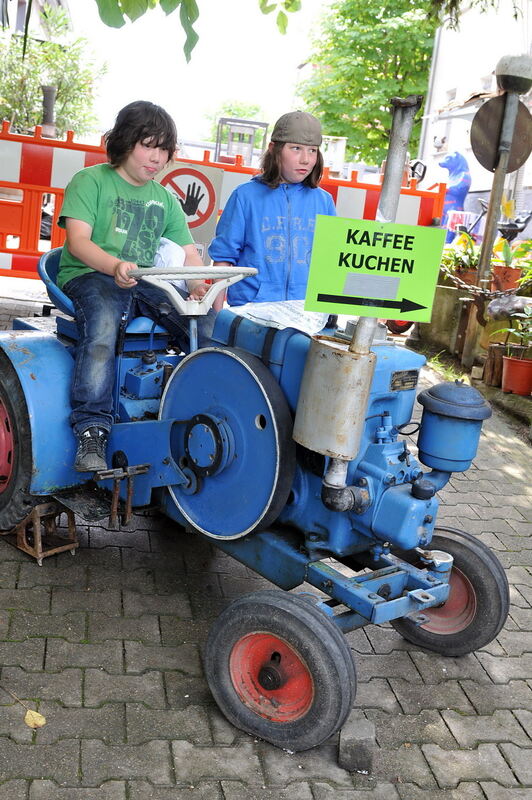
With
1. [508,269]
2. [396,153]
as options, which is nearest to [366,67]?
[508,269]

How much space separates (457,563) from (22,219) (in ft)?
16.9

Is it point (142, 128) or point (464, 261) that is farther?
point (464, 261)

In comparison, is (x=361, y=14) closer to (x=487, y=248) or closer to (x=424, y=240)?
(x=487, y=248)

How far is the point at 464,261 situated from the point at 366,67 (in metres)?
19.3

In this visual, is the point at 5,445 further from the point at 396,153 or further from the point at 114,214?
the point at 396,153

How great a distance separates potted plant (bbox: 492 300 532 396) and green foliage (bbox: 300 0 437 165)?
19940 millimetres

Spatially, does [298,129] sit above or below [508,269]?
above

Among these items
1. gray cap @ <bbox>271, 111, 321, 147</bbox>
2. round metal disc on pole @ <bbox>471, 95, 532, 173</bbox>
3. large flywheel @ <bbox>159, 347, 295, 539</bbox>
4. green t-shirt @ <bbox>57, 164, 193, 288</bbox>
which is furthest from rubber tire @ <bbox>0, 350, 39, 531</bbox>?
round metal disc on pole @ <bbox>471, 95, 532, 173</bbox>

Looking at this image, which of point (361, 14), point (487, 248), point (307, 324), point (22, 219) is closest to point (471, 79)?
point (361, 14)

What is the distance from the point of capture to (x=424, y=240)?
8.00 ft

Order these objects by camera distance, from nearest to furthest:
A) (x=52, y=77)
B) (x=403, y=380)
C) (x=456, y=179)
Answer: (x=403, y=380) < (x=456, y=179) < (x=52, y=77)

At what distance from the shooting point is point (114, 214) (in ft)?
10.8

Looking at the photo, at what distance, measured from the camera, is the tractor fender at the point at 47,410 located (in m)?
3.26

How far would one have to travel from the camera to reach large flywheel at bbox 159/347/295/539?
2.74 m
